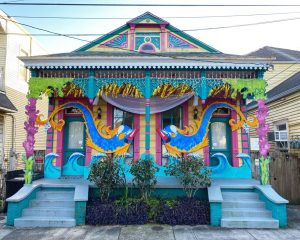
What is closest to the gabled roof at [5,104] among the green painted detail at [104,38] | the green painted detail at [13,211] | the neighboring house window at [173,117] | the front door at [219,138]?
the green painted detail at [104,38]

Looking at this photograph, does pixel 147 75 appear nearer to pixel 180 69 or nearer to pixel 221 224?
pixel 180 69

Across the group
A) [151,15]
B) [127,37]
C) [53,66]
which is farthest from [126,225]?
[151,15]

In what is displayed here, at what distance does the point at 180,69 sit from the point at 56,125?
4927 millimetres

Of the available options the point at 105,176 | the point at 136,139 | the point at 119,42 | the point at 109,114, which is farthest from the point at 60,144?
the point at 119,42

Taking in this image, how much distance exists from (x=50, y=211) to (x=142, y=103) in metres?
4.56

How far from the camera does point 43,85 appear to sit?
802cm

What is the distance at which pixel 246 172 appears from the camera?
9031mm

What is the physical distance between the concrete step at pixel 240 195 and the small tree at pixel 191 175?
0.77m

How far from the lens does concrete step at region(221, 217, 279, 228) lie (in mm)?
6312

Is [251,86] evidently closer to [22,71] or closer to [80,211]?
[80,211]

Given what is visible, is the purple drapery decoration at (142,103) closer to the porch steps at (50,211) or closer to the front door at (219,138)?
the front door at (219,138)

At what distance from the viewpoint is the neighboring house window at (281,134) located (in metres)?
12.4

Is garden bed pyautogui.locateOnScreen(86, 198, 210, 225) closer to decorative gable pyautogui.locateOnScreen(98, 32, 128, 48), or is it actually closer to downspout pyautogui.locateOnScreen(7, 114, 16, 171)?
decorative gable pyautogui.locateOnScreen(98, 32, 128, 48)

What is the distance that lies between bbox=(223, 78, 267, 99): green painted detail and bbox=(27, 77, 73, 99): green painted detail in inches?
207
